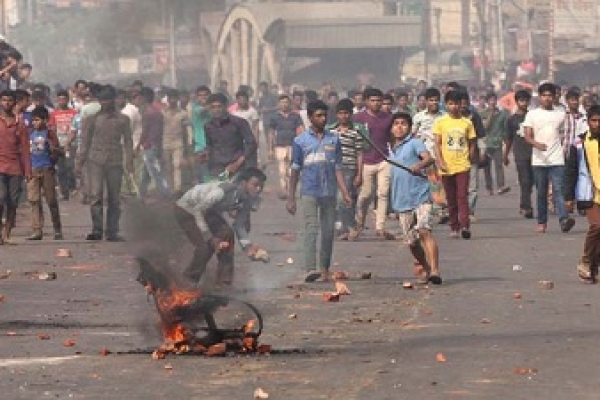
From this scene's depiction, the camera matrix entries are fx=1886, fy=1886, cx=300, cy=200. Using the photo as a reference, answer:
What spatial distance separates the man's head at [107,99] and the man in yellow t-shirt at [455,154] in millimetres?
3658

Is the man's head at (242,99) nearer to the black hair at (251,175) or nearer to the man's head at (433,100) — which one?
the man's head at (433,100)

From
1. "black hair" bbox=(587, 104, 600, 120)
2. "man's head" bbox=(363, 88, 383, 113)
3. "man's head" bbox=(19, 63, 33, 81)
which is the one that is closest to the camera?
"black hair" bbox=(587, 104, 600, 120)

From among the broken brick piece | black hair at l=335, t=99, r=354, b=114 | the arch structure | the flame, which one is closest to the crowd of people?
black hair at l=335, t=99, r=354, b=114

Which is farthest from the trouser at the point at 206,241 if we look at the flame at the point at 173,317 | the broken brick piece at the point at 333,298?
the flame at the point at 173,317

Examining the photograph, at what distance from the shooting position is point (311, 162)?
16.7 metres

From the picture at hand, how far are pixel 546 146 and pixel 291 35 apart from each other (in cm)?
4349

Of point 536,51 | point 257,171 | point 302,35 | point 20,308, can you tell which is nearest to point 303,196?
point 257,171

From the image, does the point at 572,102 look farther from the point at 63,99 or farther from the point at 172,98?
the point at 63,99

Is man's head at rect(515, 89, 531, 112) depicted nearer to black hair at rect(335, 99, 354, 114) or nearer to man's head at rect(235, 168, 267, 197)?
black hair at rect(335, 99, 354, 114)

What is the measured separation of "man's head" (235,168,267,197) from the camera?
14.8m

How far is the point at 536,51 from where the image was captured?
82250mm

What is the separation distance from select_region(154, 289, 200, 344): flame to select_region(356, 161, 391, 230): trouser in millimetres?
10102

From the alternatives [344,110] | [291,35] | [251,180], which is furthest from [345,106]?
[291,35]

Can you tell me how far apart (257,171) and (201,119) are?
11246mm
